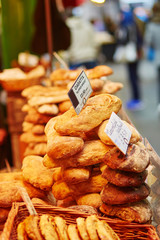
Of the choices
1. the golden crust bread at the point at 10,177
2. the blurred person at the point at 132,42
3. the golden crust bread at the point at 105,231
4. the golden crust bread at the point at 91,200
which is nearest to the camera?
the golden crust bread at the point at 105,231

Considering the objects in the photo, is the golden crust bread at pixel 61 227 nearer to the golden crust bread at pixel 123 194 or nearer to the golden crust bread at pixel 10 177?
the golden crust bread at pixel 123 194

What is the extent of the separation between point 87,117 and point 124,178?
1.17 ft

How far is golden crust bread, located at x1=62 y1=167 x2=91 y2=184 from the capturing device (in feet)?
5.64

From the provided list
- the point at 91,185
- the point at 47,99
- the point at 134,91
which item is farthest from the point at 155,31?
the point at 91,185

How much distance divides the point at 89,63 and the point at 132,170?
19.7 ft

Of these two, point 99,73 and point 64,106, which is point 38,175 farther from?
point 99,73

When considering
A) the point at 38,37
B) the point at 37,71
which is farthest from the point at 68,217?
the point at 38,37

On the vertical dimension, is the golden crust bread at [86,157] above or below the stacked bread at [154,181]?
above

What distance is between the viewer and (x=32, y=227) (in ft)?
4.73

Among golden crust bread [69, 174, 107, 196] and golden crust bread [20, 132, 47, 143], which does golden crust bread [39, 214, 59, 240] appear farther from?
golden crust bread [20, 132, 47, 143]

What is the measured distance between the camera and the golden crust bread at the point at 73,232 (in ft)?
4.62

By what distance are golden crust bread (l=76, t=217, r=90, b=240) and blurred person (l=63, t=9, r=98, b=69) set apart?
5.79 m

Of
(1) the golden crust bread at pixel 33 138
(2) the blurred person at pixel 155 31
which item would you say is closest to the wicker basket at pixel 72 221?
(1) the golden crust bread at pixel 33 138

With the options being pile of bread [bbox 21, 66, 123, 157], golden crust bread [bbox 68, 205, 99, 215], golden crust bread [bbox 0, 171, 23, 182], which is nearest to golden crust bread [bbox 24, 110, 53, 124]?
pile of bread [bbox 21, 66, 123, 157]
